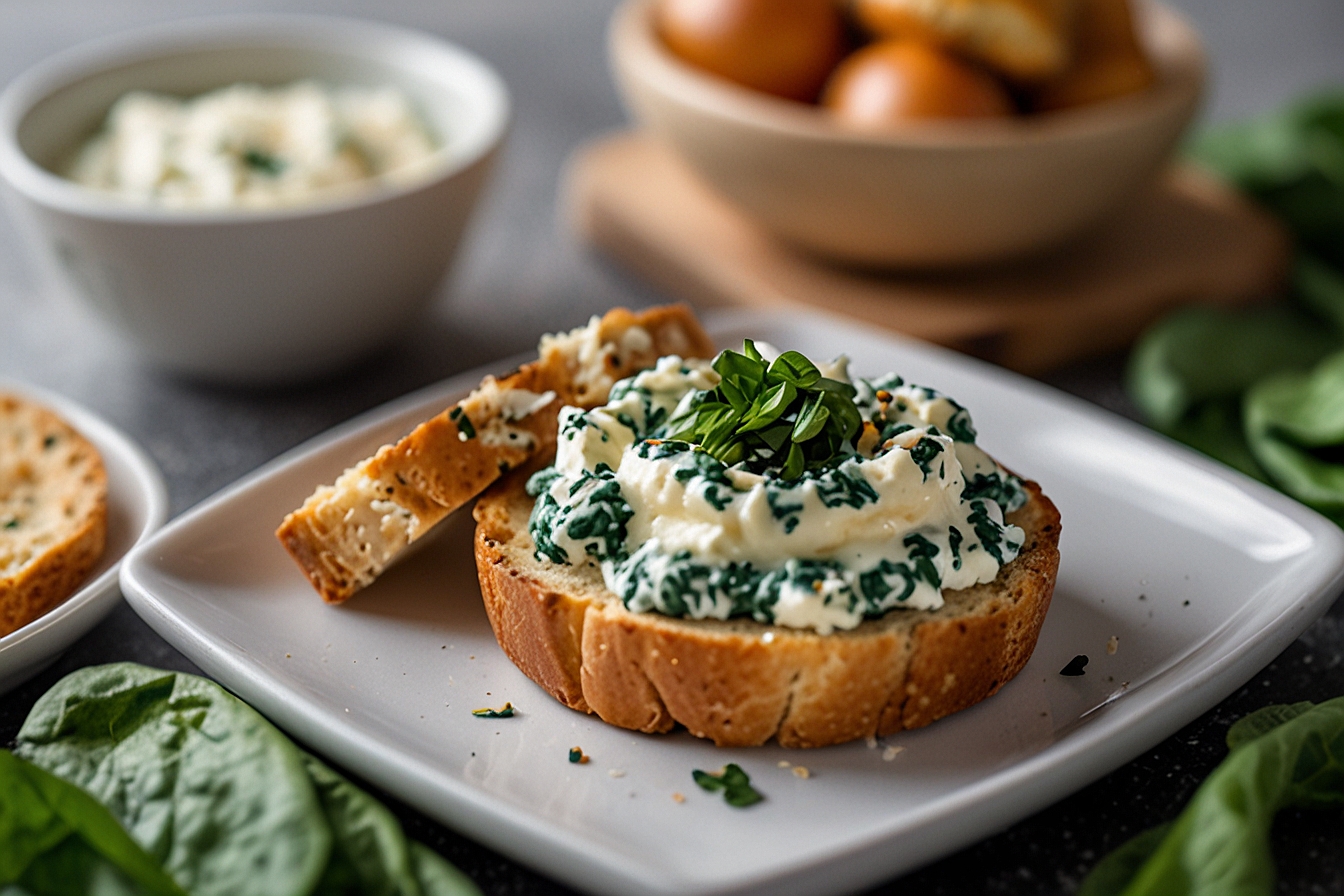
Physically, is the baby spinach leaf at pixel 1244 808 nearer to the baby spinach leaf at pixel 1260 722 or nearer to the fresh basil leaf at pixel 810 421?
the baby spinach leaf at pixel 1260 722

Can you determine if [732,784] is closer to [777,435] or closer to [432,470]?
[777,435]

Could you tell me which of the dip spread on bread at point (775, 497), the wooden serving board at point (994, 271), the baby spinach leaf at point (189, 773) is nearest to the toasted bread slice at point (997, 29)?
the wooden serving board at point (994, 271)

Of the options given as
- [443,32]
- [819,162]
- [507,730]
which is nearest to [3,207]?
[443,32]

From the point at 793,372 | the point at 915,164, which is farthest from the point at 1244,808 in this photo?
the point at 915,164

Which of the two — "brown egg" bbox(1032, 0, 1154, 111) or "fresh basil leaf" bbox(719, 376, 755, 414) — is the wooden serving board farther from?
"fresh basil leaf" bbox(719, 376, 755, 414)

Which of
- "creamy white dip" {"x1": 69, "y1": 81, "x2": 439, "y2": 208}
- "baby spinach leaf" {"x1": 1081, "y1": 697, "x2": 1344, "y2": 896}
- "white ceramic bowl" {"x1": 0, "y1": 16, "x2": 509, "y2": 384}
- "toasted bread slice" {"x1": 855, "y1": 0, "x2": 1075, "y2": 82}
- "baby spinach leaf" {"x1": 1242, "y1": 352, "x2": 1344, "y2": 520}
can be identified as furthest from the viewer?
"toasted bread slice" {"x1": 855, "y1": 0, "x2": 1075, "y2": 82}

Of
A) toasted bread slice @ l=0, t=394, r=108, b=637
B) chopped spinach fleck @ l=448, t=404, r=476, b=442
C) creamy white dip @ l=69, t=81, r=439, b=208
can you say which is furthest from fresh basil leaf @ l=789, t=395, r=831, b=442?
creamy white dip @ l=69, t=81, r=439, b=208
